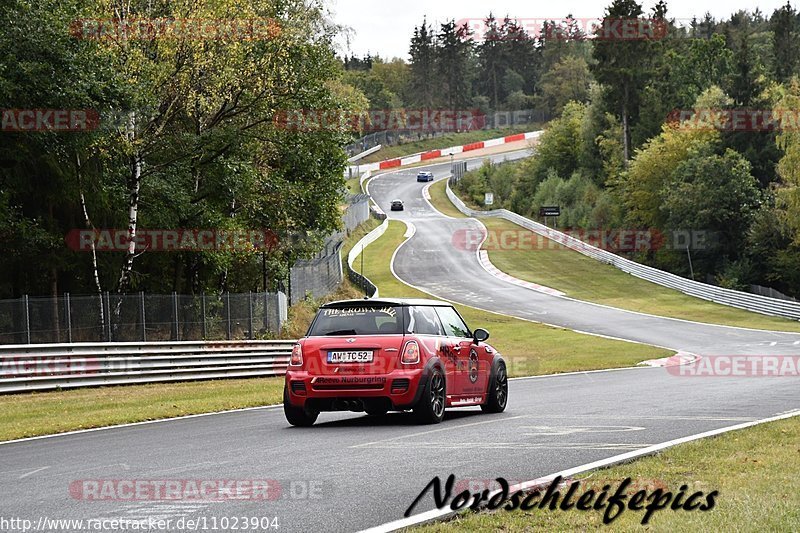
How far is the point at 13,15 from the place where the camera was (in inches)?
1020

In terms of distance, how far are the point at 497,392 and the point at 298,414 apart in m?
3.17

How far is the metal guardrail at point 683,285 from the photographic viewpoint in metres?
58.0

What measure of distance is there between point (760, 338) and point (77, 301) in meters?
29.5

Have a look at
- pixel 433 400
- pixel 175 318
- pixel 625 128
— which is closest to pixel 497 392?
pixel 433 400

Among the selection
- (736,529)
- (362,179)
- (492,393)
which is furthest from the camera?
(362,179)

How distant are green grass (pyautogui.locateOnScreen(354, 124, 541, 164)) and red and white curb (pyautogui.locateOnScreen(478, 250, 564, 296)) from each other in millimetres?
65408

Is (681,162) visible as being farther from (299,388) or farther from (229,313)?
(299,388)

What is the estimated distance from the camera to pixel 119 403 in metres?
19.9

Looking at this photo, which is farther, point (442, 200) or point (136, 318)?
point (442, 200)

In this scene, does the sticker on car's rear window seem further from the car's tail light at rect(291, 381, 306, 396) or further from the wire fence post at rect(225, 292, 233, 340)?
the wire fence post at rect(225, 292, 233, 340)

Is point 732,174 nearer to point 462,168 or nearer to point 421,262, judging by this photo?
point 421,262

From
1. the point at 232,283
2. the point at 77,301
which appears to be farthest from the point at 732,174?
the point at 77,301

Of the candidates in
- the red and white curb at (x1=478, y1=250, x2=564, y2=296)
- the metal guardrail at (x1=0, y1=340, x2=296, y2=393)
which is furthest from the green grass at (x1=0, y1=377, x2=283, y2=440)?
the red and white curb at (x1=478, y1=250, x2=564, y2=296)

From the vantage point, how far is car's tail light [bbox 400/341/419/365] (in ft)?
A: 43.5
